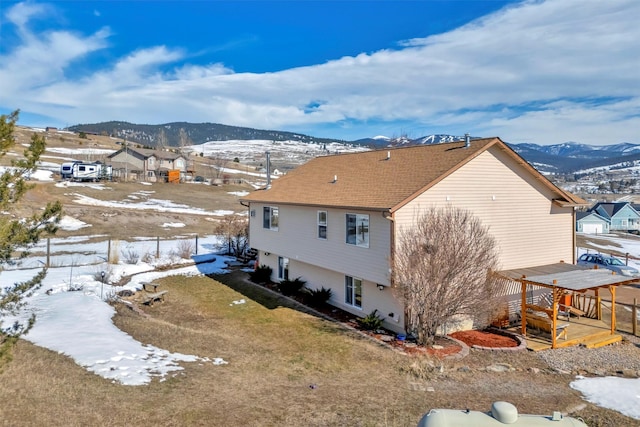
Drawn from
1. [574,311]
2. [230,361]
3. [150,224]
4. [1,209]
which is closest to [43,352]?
[230,361]

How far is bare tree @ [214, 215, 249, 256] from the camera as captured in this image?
27328 mm

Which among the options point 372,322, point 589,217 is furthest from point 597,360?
point 589,217

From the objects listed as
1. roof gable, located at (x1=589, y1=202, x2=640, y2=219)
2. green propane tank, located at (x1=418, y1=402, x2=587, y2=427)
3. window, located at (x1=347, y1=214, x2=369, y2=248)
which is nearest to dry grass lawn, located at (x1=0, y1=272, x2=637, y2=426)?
green propane tank, located at (x1=418, y1=402, x2=587, y2=427)

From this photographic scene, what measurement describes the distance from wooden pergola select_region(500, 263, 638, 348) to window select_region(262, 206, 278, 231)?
10.4 metres

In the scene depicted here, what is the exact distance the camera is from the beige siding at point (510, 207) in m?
14.8

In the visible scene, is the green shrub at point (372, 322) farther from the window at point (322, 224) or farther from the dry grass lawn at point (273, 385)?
the window at point (322, 224)

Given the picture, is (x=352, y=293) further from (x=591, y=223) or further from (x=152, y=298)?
(x=591, y=223)

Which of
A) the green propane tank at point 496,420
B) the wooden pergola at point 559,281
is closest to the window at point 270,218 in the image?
the wooden pergola at point 559,281

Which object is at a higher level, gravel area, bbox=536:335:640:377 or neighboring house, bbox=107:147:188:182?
neighboring house, bbox=107:147:188:182

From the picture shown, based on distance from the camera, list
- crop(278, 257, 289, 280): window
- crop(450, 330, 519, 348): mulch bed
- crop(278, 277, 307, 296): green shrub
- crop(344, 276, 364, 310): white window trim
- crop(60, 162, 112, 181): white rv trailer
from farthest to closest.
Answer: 1. crop(60, 162, 112, 181): white rv trailer
2. crop(278, 257, 289, 280): window
3. crop(278, 277, 307, 296): green shrub
4. crop(344, 276, 364, 310): white window trim
5. crop(450, 330, 519, 348): mulch bed

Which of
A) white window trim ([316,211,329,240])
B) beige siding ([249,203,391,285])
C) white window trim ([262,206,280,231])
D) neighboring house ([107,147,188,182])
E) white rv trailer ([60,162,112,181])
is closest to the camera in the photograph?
beige siding ([249,203,391,285])

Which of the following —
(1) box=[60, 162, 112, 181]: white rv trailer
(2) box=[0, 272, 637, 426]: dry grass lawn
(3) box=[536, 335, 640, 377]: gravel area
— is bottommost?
(3) box=[536, 335, 640, 377]: gravel area

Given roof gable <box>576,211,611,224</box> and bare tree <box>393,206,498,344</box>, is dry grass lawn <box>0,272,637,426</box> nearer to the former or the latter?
bare tree <box>393,206,498,344</box>

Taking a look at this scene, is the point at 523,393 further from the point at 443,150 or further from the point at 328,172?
the point at 328,172
